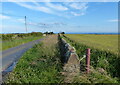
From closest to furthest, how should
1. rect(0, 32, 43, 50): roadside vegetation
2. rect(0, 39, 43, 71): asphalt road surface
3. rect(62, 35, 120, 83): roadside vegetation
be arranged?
rect(62, 35, 120, 83): roadside vegetation → rect(0, 39, 43, 71): asphalt road surface → rect(0, 32, 43, 50): roadside vegetation

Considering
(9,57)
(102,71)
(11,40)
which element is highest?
(11,40)

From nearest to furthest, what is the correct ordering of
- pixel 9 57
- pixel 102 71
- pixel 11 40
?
pixel 102 71, pixel 9 57, pixel 11 40

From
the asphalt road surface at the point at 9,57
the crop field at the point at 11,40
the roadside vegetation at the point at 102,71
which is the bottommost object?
the asphalt road surface at the point at 9,57

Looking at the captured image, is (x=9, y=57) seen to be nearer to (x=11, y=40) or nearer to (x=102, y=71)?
(x=102, y=71)

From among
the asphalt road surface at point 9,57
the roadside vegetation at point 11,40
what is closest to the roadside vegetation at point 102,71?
the asphalt road surface at point 9,57

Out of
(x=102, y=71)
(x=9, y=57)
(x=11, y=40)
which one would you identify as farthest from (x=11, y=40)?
(x=102, y=71)

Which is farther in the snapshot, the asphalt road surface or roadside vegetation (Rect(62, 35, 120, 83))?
the asphalt road surface

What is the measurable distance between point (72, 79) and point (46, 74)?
4.47 ft

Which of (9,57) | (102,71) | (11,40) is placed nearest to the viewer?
(102,71)

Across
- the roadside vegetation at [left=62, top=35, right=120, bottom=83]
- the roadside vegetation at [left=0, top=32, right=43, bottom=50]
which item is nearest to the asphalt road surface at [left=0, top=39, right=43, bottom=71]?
the roadside vegetation at [left=0, top=32, right=43, bottom=50]

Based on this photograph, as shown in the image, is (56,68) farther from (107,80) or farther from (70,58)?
(107,80)

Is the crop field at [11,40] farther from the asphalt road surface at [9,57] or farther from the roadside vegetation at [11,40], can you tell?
the asphalt road surface at [9,57]

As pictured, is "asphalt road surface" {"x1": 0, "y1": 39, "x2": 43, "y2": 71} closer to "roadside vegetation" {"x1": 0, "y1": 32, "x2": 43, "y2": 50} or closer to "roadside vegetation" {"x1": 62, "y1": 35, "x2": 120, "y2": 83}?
"roadside vegetation" {"x1": 0, "y1": 32, "x2": 43, "y2": 50}

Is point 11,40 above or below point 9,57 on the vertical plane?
above
